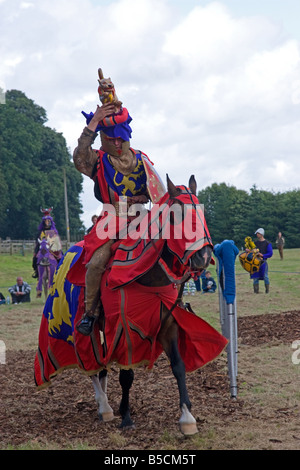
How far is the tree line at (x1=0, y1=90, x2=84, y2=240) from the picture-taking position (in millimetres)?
53188

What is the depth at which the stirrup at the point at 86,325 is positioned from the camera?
5668 mm

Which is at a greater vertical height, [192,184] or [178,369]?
[192,184]

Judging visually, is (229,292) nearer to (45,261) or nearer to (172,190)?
(172,190)

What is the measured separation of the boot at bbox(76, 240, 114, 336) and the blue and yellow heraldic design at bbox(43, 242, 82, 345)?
1.60ft

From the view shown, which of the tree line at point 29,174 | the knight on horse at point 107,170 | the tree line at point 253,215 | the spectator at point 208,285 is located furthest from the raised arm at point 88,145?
the tree line at point 253,215

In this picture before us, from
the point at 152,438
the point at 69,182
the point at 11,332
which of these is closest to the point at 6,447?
the point at 152,438

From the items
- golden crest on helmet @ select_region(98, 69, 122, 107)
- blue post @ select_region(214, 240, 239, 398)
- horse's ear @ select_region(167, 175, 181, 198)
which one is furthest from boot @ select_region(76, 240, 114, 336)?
blue post @ select_region(214, 240, 239, 398)

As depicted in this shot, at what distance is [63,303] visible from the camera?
644cm

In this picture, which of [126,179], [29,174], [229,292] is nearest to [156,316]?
[126,179]

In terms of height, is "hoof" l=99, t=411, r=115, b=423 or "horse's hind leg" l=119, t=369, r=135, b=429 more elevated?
"horse's hind leg" l=119, t=369, r=135, b=429

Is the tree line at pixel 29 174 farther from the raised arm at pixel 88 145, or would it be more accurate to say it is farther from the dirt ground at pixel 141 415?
the raised arm at pixel 88 145

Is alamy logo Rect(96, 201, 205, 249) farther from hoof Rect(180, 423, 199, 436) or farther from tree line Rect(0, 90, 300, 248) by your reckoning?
tree line Rect(0, 90, 300, 248)

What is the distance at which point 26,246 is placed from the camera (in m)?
47.0

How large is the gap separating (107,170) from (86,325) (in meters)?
1.43
